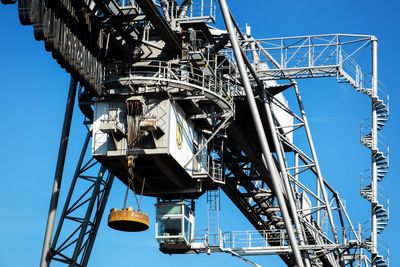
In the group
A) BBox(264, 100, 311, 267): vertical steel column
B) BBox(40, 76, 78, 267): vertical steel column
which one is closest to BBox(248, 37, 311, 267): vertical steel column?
BBox(264, 100, 311, 267): vertical steel column

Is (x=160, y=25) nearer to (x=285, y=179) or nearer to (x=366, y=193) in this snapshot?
(x=285, y=179)

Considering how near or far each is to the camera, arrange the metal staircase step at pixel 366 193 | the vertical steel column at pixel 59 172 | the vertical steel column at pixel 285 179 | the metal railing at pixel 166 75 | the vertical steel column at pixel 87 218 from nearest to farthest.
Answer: the metal railing at pixel 166 75 < the vertical steel column at pixel 285 179 < the vertical steel column at pixel 59 172 < the vertical steel column at pixel 87 218 < the metal staircase step at pixel 366 193

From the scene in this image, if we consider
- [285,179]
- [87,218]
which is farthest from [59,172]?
[285,179]

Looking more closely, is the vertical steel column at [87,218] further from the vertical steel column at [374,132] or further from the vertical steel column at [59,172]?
the vertical steel column at [374,132]

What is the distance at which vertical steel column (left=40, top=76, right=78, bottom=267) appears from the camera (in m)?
51.7

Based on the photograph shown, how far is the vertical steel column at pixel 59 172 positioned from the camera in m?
51.7

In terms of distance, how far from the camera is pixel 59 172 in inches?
2051

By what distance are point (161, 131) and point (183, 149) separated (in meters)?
2.22

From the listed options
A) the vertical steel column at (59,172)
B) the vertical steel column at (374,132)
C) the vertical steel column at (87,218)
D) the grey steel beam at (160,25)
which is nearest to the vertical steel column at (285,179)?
the vertical steel column at (374,132)

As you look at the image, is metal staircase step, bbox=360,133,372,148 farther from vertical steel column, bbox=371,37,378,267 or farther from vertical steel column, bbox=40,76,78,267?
vertical steel column, bbox=40,76,78,267

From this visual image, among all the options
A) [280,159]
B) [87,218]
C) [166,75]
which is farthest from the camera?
[87,218]

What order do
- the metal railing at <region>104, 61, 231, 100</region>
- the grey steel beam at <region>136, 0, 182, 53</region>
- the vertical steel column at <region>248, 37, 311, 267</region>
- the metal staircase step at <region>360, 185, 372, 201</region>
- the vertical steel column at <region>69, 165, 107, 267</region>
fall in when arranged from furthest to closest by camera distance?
the metal staircase step at <region>360, 185, 372, 201</region>, the vertical steel column at <region>69, 165, 107, 267</region>, the vertical steel column at <region>248, 37, 311, 267</region>, the metal railing at <region>104, 61, 231, 100</region>, the grey steel beam at <region>136, 0, 182, 53</region>

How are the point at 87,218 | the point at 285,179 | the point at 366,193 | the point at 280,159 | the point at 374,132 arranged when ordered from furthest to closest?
the point at 366,193 → the point at 374,132 → the point at 87,218 → the point at 280,159 → the point at 285,179

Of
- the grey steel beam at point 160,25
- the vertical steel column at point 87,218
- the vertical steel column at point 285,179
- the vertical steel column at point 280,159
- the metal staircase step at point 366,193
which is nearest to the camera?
the grey steel beam at point 160,25
